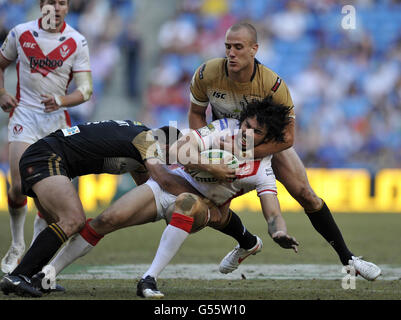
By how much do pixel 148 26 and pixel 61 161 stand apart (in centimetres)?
1506

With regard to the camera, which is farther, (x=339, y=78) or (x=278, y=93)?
(x=339, y=78)

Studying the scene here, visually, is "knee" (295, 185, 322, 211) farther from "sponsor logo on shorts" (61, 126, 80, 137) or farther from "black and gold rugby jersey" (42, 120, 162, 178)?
"sponsor logo on shorts" (61, 126, 80, 137)

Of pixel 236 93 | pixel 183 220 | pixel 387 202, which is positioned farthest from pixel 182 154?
pixel 387 202

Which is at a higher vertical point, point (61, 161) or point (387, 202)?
point (61, 161)

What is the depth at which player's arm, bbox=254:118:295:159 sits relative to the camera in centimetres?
623

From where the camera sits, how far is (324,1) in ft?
66.2

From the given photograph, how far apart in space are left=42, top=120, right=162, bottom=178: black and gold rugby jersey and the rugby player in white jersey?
0.83 feet

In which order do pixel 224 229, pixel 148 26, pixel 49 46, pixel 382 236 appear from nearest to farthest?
pixel 224 229 → pixel 49 46 → pixel 382 236 → pixel 148 26

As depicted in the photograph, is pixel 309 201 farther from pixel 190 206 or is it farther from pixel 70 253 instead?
pixel 70 253

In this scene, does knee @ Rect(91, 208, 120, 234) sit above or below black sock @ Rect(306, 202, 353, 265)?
above

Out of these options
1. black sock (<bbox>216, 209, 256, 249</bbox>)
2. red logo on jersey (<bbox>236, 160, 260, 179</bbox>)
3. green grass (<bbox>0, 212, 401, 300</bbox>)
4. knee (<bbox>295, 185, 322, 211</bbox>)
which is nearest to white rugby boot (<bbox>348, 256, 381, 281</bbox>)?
green grass (<bbox>0, 212, 401, 300</bbox>)

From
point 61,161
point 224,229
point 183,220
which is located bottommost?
point 224,229
